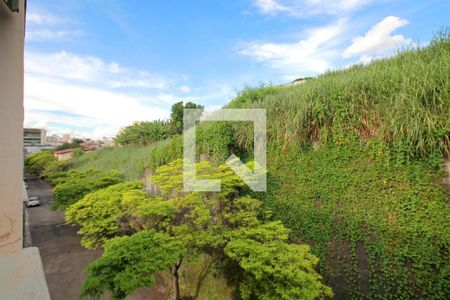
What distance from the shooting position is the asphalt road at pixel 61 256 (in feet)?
20.8

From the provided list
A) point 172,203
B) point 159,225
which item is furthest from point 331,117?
point 159,225

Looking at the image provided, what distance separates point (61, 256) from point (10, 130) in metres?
9.80

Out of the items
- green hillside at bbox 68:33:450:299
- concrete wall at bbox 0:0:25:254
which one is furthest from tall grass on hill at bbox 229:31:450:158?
concrete wall at bbox 0:0:25:254

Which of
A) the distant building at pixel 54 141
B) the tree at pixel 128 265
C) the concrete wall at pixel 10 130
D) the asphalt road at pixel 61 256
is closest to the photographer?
the concrete wall at pixel 10 130

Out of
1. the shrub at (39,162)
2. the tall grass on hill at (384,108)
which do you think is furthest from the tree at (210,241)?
the shrub at (39,162)

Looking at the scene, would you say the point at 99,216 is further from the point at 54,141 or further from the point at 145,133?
the point at 54,141

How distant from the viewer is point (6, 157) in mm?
1070

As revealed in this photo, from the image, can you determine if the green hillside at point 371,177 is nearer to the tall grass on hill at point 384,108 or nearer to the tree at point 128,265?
the tall grass on hill at point 384,108

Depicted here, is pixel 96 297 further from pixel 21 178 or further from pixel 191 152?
pixel 191 152

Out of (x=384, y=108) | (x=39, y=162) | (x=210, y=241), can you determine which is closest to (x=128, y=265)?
(x=210, y=241)

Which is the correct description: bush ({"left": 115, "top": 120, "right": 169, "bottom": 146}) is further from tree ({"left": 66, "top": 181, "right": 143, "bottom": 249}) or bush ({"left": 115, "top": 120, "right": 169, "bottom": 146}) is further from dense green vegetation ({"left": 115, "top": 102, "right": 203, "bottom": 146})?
tree ({"left": 66, "top": 181, "right": 143, "bottom": 249})

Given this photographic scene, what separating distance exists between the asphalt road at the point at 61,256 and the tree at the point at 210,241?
161 cm

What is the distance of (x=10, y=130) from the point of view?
1.08 metres

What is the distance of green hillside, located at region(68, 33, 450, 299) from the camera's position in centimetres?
340
